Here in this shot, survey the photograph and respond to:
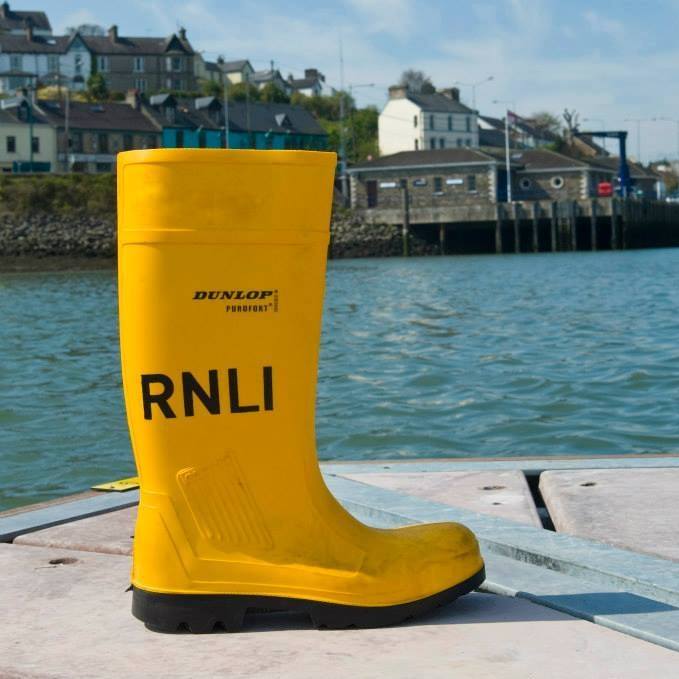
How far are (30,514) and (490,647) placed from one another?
180 cm

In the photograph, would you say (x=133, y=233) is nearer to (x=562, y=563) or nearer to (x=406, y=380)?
(x=562, y=563)

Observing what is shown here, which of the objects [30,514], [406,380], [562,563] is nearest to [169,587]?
[562,563]

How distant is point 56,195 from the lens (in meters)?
62.6

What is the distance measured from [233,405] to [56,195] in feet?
203

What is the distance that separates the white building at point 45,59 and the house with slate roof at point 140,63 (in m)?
1.53

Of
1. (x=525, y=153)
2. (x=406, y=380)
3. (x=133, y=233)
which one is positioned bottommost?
(x=406, y=380)

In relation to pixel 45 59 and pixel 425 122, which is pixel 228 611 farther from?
pixel 45 59

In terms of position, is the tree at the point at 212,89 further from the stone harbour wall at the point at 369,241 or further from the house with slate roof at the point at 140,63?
the stone harbour wall at the point at 369,241

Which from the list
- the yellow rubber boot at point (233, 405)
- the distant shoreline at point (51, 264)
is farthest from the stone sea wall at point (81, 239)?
the yellow rubber boot at point (233, 405)

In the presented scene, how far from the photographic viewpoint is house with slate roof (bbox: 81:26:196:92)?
10712 cm

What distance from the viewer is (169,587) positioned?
8.48 ft

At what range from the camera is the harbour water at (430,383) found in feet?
26.9

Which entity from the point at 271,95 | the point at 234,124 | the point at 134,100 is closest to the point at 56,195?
the point at 134,100

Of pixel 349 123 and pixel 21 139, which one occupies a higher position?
pixel 349 123
